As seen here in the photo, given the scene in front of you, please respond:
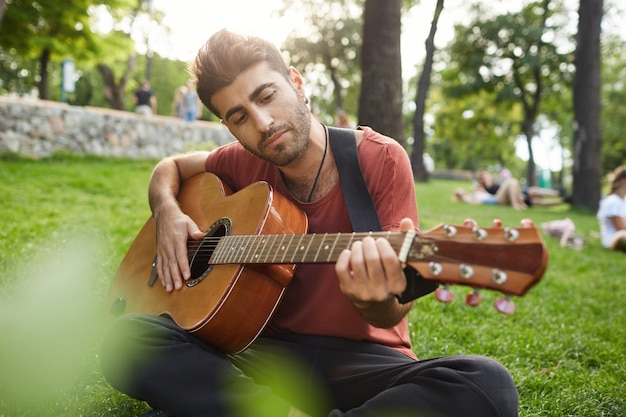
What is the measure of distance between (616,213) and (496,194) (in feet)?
25.0

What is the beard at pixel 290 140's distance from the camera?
2270 mm

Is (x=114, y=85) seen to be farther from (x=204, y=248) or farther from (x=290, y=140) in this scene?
(x=290, y=140)

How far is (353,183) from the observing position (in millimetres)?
2176

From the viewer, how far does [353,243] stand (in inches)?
→ 62.6

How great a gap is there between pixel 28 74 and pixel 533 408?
40.7 meters

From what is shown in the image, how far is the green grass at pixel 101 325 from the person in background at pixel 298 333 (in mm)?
527

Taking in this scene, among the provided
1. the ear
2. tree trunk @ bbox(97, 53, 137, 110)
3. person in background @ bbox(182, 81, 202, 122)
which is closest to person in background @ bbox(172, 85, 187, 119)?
person in background @ bbox(182, 81, 202, 122)

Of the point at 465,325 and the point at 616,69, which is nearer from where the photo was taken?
the point at 465,325

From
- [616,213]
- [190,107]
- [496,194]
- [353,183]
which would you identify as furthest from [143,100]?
[353,183]

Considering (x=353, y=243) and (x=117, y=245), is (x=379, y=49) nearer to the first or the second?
(x=117, y=245)

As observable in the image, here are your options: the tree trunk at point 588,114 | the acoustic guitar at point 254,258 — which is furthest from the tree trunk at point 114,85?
the acoustic guitar at point 254,258

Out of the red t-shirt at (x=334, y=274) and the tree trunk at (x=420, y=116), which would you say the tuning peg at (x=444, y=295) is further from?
the tree trunk at (x=420, y=116)

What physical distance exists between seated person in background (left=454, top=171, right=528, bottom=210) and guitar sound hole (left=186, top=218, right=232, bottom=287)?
1293 cm

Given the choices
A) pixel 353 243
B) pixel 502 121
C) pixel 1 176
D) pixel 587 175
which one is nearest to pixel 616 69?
pixel 502 121
